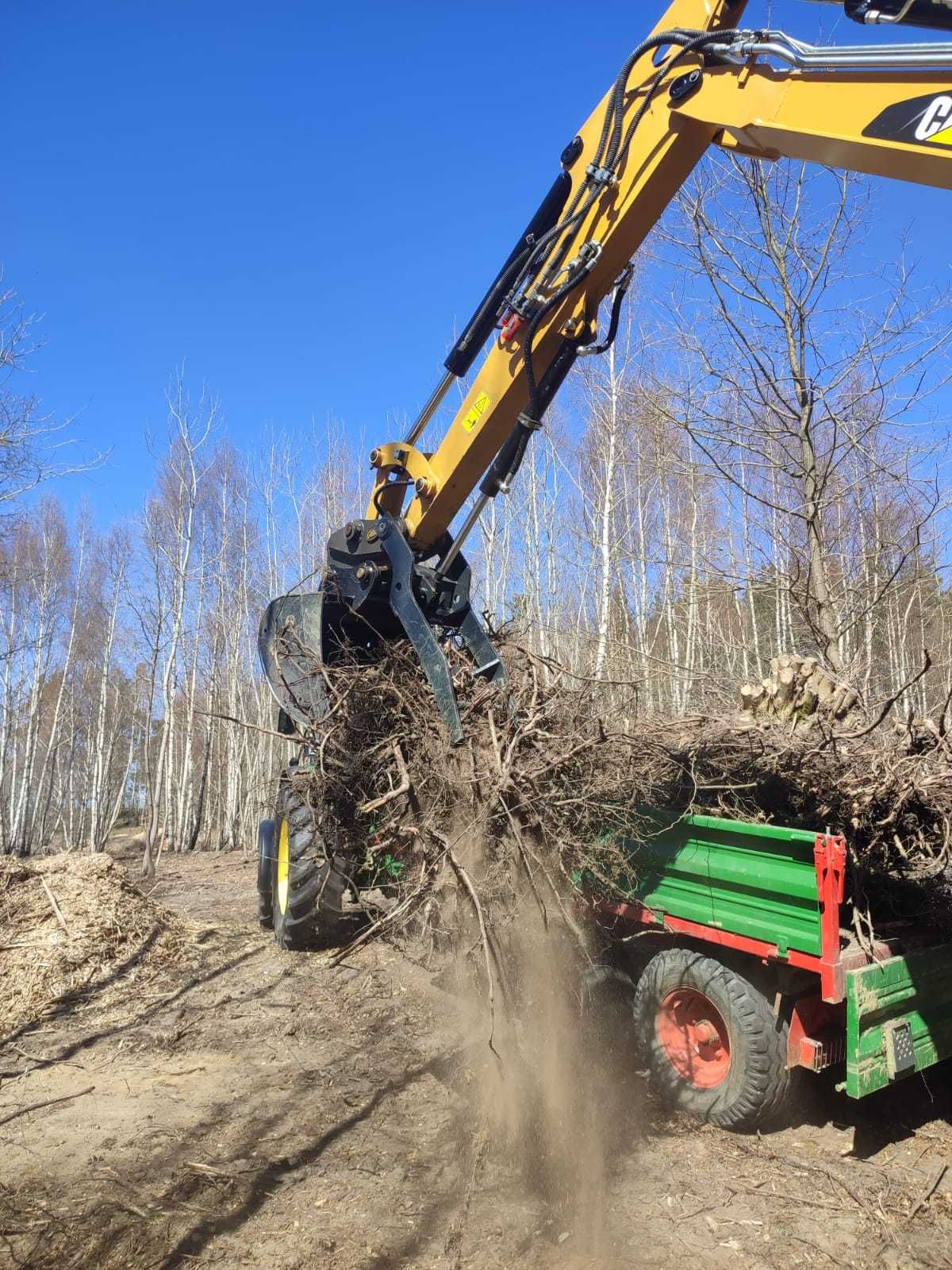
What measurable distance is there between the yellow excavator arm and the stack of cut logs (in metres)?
1.80

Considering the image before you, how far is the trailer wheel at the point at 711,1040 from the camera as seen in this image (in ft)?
13.2

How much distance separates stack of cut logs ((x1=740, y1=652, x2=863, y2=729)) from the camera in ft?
17.5

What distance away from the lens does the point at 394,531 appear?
17.3 ft

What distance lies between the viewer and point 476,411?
4844mm

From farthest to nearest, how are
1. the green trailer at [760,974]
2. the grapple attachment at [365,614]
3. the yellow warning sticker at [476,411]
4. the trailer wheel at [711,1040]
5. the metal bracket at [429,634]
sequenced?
1. the grapple attachment at [365,614]
2. the yellow warning sticker at [476,411]
3. the metal bracket at [429,634]
4. the trailer wheel at [711,1040]
5. the green trailer at [760,974]

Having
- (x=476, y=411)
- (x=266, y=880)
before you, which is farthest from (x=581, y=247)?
(x=266, y=880)

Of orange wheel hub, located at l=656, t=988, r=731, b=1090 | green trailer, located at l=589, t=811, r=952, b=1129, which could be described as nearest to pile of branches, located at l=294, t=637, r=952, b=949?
green trailer, located at l=589, t=811, r=952, b=1129

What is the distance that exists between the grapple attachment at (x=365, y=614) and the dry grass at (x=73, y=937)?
2.69 meters

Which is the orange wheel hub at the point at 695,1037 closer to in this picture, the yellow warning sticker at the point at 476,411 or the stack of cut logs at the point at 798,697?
the stack of cut logs at the point at 798,697

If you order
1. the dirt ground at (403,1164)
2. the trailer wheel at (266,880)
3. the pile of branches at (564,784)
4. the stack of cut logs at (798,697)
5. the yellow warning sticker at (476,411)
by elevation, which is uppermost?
the yellow warning sticker at (476,411)

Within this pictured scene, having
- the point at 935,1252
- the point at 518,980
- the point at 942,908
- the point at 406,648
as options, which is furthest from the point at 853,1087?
the point at 406,648

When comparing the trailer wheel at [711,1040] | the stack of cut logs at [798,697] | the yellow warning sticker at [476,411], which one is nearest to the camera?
the trailer wheel at [711,1040]

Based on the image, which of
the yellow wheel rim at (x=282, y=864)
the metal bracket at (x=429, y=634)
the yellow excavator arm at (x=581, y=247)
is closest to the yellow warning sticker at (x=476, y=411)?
the yellow excavator arm at (x=581, y=247)

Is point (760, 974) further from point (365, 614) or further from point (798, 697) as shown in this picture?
point (365, 614)
